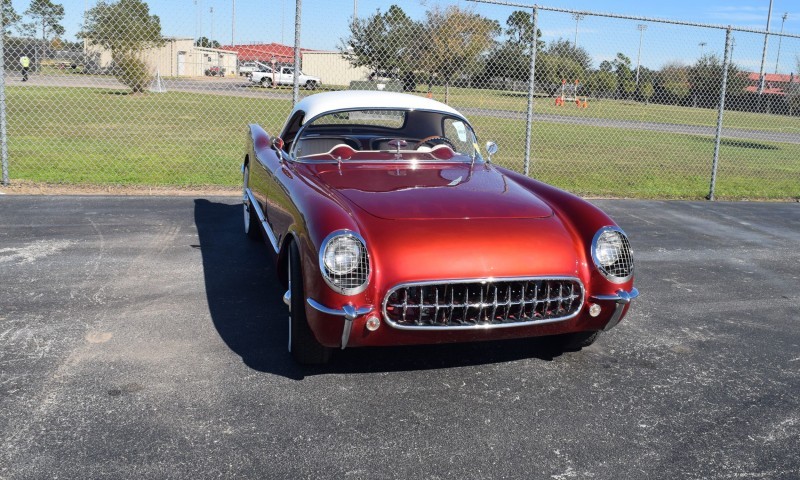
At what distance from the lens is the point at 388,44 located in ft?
55.0

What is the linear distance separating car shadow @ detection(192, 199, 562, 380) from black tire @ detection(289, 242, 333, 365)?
0.10 meters

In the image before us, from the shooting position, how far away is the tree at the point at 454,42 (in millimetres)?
15531

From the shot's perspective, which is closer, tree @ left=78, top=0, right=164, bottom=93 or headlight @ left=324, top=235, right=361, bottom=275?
headlight @ left=324, top=235, right=361, bottom=275

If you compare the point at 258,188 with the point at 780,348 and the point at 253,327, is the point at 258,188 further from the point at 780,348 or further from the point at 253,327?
the point at 780,348

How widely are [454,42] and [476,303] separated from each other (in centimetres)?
1459

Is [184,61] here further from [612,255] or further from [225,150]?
[612,255]

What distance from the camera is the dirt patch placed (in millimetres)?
8131

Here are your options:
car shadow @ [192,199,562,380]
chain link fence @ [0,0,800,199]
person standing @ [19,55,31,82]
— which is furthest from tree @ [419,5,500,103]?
car shadow @ [192,199,562,380]

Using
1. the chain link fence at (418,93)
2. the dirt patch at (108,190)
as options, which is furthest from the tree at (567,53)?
the dirt patch at (108,190)

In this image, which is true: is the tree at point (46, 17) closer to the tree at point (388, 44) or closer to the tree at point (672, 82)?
the tree at point (388, 44)

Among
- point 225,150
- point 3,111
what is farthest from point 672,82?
point 3,111

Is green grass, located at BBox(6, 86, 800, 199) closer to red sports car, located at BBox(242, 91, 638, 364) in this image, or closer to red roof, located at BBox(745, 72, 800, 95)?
red roof, located at BBox(745, 72, 800, 95)

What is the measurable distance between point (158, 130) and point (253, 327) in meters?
12.5

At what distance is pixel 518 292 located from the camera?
3.45 metres
